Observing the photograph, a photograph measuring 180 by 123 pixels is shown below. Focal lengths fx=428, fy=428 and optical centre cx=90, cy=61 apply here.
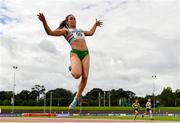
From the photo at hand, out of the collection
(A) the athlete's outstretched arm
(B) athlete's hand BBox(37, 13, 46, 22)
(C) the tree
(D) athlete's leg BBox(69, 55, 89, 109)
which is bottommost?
Answer: (D) athlete's leg BBox(69, 55, 89, 109)

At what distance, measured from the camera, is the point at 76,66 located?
11414mm

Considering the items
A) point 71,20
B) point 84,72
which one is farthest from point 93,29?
point 84,72

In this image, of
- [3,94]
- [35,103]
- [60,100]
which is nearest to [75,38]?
[60,100]

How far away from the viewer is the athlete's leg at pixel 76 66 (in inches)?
445

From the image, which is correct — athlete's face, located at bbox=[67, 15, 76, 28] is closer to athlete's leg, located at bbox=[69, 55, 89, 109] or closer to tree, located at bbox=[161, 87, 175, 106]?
athlete's leg, located at bbox=[69, 55, 89, 109]

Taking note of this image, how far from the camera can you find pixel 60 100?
117m

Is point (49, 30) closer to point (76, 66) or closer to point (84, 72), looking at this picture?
point (76, 66)

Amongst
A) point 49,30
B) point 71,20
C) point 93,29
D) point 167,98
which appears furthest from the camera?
point 167,98

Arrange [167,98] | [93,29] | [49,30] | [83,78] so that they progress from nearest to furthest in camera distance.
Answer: [83,78] → [49,30] → [93,29] → [167,98]

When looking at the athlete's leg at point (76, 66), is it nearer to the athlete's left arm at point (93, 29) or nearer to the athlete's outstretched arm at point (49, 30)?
the athlete's outstretched arm at point (49, 30)

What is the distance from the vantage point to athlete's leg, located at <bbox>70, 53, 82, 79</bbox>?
1131cm

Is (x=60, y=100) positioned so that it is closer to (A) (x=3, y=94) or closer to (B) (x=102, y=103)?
(B) (x=102, y=103)

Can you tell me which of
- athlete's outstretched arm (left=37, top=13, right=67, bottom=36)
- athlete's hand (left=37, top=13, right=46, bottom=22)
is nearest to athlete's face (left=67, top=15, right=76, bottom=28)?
athlete's outstretched arm (left=37, top=13, right=67, bottom=36)

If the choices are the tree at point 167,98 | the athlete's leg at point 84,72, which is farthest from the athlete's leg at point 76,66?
the tree at point 167,98
